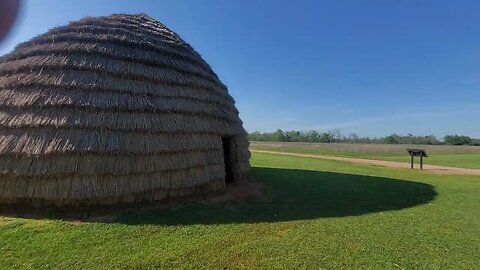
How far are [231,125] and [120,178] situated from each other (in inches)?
194

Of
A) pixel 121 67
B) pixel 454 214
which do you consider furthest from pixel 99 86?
pixel 454 214

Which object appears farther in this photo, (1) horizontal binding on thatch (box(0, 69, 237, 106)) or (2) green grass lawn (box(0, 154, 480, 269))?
(1) horizontal binding on thatch (box(0, 69, 237, 106))

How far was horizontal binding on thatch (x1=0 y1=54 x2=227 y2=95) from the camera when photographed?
894 cm

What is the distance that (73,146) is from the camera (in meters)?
7.67

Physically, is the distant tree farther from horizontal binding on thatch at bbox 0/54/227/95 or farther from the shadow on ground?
horizontal binding on thatch at bbox 0/54/227/95

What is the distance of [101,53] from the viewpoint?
31.2 ft

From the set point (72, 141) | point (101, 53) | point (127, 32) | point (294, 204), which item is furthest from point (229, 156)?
point (127, 32)

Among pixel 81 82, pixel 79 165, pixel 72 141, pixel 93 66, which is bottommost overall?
pixel 79 165

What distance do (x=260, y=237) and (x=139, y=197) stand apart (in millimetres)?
3878

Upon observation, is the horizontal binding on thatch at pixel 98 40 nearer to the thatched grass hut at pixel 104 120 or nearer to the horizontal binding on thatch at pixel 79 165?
the thatched grass hut at pixel 104 120

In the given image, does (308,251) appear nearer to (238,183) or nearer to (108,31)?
(238,183)

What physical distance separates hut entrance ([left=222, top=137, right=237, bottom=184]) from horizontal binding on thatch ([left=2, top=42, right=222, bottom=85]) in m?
3.34

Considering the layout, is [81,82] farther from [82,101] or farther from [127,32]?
[127,32]

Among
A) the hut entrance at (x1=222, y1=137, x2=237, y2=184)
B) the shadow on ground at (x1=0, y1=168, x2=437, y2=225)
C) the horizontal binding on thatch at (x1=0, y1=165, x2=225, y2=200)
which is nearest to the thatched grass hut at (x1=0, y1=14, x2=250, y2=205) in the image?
the horizontal binding on thatch at (x1=0, y1=165, x2=225, y2=200)
